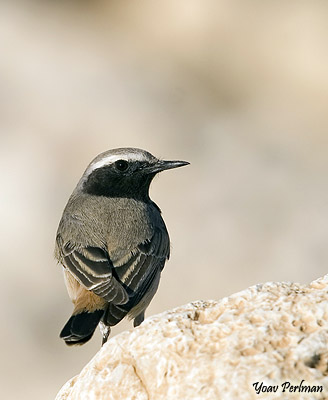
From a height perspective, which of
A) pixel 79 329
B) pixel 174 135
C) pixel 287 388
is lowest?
pixel 287 388

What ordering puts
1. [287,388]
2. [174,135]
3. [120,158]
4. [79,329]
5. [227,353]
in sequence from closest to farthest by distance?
[287,388] < [227,353] < [79,329] < [120,158] < [174,135]

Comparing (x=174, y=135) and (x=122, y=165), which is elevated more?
(x=174, y=135)

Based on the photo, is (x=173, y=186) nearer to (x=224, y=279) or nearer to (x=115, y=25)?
(x=224, y=279)

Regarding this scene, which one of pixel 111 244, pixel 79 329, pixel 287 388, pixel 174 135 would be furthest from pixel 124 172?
pixel 174 135

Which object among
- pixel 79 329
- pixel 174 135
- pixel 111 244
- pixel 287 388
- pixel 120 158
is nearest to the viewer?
pixel 287 388

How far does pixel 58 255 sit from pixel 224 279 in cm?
521

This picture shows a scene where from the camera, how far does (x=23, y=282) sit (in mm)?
14492


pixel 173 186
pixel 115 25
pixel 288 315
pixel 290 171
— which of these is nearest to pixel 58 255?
pixel 288 315

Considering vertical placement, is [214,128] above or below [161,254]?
above

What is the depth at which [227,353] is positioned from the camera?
5.17m

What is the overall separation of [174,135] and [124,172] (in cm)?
802

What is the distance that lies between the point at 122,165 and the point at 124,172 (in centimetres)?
9

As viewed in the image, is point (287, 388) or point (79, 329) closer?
point (287, 388)

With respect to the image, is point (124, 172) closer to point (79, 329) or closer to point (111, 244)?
point (111, 244)
